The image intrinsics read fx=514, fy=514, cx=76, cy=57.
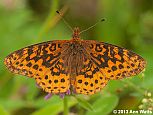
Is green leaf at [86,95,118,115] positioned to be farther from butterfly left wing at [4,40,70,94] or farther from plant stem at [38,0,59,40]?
plant stem at [38,0,59,40]

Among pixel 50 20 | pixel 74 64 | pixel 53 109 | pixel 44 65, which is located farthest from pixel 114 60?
pixel 50 20

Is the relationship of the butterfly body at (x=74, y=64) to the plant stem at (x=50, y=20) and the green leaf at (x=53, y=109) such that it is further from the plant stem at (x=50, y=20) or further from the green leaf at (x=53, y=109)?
the plant stem at (x=50, y=20)

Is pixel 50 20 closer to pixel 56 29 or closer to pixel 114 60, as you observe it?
pixel 56 29

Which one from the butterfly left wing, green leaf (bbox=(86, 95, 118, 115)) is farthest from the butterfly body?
green leaf (bbox=(86, 95, 118, 115))

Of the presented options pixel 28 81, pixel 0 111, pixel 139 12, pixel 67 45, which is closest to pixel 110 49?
pixel 67 45

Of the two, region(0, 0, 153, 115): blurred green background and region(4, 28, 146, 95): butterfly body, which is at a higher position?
region(0, 0, 153, 115): blurred green background

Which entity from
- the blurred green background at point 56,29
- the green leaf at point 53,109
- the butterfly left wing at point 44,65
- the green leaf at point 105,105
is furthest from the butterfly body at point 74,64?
the blurred green background at point 56,29
